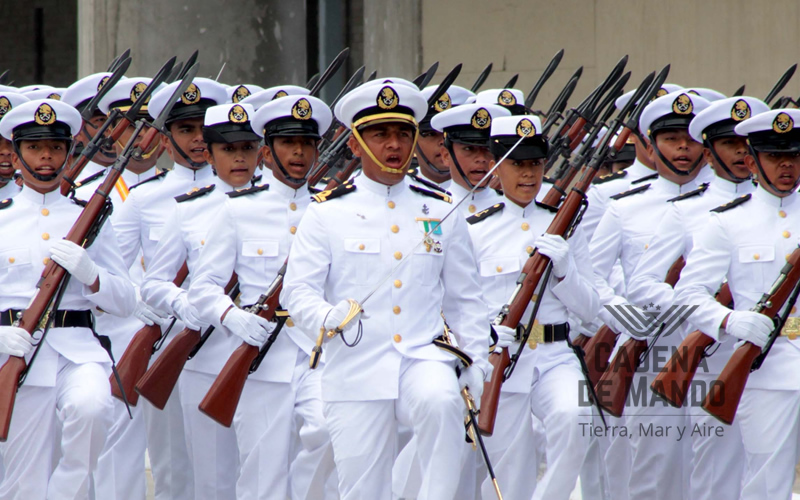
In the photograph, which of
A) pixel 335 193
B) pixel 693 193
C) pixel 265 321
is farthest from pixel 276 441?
pixel 693 193

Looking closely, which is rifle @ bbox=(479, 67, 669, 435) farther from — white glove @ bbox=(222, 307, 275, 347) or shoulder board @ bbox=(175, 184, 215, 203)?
shoulder board @ bbox=(175, 184, 215, 203)

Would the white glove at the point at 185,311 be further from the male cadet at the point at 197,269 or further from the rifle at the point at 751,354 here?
the rifle at the point at 751,354

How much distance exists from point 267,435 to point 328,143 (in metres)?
2.90

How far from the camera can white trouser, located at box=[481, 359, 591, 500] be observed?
21.1ft

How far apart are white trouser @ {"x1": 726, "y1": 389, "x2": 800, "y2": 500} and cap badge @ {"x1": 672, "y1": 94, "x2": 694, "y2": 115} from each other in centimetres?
→ 204

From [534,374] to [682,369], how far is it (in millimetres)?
725

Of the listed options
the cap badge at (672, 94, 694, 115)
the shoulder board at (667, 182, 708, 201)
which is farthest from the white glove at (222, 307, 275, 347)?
the cap badge at (672, 94, 694, 115)

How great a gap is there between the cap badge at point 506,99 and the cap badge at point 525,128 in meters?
1.20

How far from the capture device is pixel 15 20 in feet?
69.1

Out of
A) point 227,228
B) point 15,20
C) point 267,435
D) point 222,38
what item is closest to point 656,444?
point 267,435

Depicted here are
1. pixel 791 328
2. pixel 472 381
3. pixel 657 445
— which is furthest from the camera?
pixel 657 445

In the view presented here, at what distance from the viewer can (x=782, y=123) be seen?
6539 mm

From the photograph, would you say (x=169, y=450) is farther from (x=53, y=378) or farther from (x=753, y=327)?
(x=753, y=327)

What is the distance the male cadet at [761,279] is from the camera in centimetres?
630
